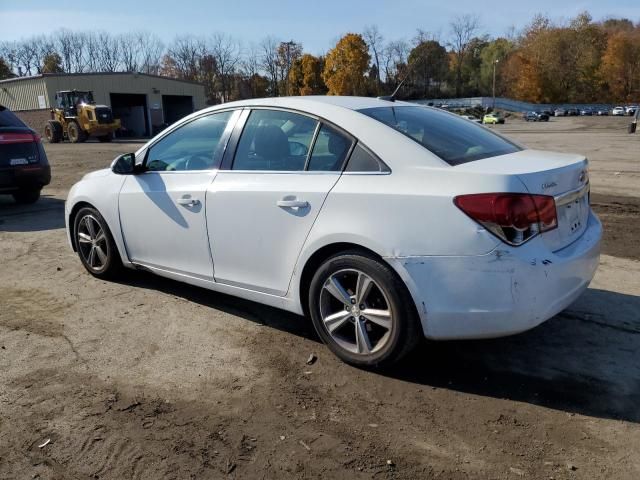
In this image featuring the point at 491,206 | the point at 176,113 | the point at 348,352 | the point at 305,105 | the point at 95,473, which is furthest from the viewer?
the point at 176,113

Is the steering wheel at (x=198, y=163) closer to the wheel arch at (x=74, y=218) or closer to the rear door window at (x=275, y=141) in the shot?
the rear door window at (x=275, y=141)

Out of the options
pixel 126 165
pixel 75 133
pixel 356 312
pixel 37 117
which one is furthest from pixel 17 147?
pixel 37 117

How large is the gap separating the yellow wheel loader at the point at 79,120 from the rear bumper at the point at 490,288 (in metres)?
33.2

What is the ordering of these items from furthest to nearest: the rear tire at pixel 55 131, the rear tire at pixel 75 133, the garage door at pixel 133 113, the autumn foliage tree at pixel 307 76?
the autumn foliage tree at pixel 307 76, the garage door at pixel 133 113, the rear tire at pixel 55 131, the rear tire at pixel 75 133

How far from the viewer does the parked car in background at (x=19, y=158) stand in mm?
8742

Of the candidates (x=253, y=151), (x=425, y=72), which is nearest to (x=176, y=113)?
(x=253, y=151)

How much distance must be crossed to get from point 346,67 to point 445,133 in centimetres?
10043

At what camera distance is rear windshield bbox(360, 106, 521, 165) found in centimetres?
338

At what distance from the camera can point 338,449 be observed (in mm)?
2707

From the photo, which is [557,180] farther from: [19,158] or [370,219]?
[19,158]

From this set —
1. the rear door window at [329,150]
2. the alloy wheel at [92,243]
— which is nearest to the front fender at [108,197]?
the alloy wheel at [92,243]

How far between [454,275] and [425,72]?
118m

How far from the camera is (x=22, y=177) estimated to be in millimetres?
8984

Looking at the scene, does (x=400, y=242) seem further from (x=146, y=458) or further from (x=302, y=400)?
(x=146, y=458)
